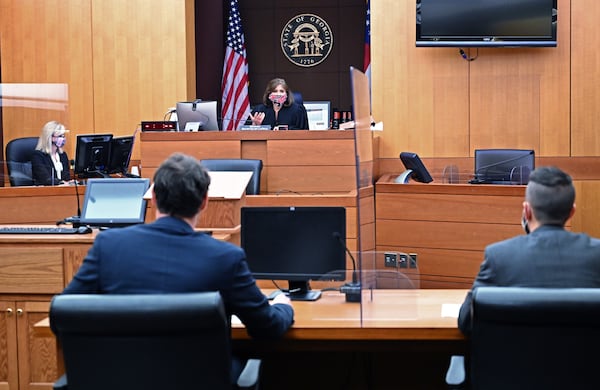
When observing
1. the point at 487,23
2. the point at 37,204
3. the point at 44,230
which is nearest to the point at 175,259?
the point at 44,230

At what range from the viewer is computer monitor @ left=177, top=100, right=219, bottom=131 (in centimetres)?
796

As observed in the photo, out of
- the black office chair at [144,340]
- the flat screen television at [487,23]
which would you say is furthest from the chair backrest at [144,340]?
the flat screen television at [487,23]

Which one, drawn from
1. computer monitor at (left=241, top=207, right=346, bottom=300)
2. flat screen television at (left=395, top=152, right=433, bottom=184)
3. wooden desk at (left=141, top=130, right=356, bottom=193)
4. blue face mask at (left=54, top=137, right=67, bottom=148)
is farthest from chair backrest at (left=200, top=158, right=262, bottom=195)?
computer monitor at (left=241, top=207, right=346, bottom=300)

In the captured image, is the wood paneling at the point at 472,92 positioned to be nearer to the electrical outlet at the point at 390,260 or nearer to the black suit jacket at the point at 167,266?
the electrical outlet at the point at 390,260

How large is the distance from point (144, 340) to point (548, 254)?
1232 millimetres

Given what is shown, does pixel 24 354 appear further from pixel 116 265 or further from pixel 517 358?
pixel 517 358

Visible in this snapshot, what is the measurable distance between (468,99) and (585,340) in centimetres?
683

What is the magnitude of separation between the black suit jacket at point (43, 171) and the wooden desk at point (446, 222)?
266 centimetres

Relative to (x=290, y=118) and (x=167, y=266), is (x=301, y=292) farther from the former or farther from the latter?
(x=290, y=118)

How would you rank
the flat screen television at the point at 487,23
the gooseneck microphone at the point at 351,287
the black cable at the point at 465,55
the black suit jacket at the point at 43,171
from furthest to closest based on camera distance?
1. the black cable at the point at 465,55
2. the flat screen television at the point at 487,23
3. the black suit jacket at the point at 43,171
4. the gooseneck microphone at the point at 351,287

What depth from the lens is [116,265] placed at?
2.74 m

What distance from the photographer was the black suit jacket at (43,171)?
7477 millimetres

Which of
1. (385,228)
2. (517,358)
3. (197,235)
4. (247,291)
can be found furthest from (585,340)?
(385,228)

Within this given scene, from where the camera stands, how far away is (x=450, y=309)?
3.39 meters
